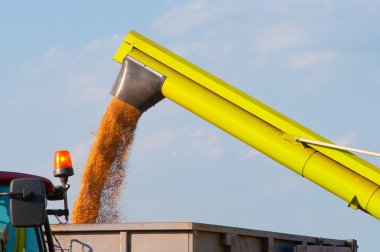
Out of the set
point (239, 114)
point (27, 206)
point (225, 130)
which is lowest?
point (27, 206)

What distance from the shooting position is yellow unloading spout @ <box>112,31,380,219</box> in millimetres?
7043

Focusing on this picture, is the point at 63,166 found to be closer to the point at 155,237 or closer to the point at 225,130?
the point at 155,237

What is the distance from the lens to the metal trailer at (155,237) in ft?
23.0

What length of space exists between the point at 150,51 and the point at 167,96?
450mm

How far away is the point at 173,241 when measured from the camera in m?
7.04

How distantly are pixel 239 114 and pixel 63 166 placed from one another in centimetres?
210

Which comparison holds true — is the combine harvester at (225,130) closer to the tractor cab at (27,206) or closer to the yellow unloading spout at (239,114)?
the yellow unloading spout at (239,114)

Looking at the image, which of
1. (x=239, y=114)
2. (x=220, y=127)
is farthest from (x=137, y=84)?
(x=239, y=114)

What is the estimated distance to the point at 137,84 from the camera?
312 inches

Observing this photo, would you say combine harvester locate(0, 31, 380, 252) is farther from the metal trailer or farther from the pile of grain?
the pile of grain

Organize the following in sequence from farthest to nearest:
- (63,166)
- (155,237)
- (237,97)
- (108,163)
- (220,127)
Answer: (108,163) → (220,127) → (237,97) → (155,237) → (63,166)

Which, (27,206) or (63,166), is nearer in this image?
(27,206)

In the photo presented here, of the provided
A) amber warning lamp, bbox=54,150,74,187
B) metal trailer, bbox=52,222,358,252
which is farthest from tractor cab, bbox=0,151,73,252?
metal trailer, bbox=52,222,358,252

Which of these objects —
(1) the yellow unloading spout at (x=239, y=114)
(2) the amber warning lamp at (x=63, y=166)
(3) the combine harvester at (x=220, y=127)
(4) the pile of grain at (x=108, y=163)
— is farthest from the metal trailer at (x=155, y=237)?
(2) the amber warning lamp at (x=63, y=166)
